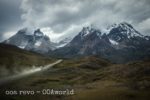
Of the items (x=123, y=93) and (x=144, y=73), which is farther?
(x=144, y=73)

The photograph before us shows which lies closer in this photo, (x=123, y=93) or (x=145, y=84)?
(x=123, y=93)

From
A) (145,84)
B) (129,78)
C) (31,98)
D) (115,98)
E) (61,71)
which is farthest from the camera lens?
(61,71)

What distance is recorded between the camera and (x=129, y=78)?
4382 inches

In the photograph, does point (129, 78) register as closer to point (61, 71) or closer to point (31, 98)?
point (31, 98)

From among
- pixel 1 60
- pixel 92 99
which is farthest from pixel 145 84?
pixel 1 60

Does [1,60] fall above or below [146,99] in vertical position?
above

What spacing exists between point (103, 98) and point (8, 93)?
27.1 metres

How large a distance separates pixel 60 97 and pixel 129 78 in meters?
55.7

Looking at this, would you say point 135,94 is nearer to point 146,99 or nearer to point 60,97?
point 146,99

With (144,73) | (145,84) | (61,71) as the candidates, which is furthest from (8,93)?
(61,71)

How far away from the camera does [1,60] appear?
19150 centimetres

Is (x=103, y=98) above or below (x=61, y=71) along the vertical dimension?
below

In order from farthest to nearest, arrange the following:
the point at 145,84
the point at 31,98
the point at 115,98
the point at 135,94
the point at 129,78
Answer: the point at 129,78, the point at 145,84, the point at 135,94, the point at 115,98, the point at 31,98

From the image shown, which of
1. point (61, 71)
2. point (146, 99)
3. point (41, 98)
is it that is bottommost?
point (146, 99)
